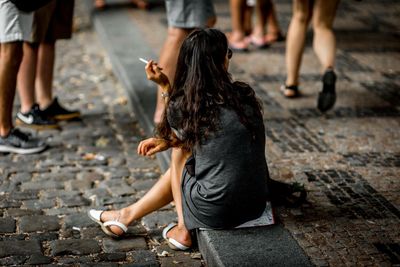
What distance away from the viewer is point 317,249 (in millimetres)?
3887

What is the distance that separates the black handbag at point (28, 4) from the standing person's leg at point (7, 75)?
0.25m

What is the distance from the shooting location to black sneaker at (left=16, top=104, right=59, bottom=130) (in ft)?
20.0

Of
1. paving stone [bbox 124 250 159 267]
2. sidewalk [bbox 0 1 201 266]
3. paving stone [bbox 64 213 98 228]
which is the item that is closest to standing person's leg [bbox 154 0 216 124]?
sidewalk [bbox 0 1 201 266]

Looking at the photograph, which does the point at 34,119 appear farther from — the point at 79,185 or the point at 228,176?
the point at 228,176

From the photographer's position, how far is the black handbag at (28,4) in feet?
17.6

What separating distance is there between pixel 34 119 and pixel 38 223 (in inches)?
69.2

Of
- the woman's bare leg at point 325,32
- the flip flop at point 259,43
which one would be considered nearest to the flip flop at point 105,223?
the woman's bare leg at point 325,32

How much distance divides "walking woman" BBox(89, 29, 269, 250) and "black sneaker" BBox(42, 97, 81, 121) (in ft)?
7.89

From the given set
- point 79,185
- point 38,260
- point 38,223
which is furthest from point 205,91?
point 79,185

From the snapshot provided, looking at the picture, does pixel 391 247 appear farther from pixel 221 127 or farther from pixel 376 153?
pixel 376 153

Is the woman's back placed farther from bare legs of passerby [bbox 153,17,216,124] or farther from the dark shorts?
the dark shorts

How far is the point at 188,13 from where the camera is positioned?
564cm

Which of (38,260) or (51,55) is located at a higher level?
(51,55)

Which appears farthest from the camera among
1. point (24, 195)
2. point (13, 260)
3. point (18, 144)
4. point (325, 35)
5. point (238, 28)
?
point (238, 28)
